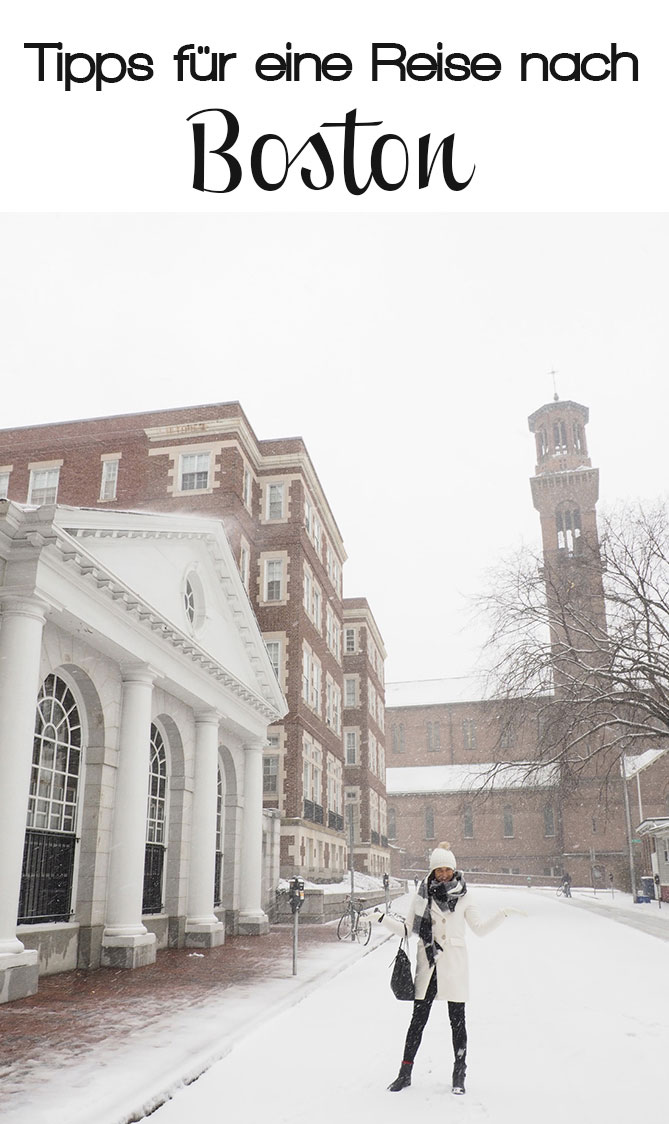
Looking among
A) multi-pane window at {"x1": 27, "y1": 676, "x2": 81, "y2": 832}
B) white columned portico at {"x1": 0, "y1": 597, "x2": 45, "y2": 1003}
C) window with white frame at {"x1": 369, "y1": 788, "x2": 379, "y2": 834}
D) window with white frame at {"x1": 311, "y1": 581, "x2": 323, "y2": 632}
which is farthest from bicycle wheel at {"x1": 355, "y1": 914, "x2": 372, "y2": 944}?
window with white frame at {"x1": 369, "y1": 788, "x2": 379, "y2": 834}

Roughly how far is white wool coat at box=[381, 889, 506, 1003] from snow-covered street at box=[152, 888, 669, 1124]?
66 cm

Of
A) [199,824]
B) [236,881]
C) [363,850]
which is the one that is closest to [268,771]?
[236,881]

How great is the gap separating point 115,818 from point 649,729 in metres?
16.9

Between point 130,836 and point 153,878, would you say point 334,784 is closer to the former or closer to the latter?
point 153,878

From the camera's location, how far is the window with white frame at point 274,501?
32144 millimetres

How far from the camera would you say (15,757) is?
1102 cm

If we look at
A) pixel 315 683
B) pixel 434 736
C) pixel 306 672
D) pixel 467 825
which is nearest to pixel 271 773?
pixel 306 672

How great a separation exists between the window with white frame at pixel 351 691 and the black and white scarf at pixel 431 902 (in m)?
40.9

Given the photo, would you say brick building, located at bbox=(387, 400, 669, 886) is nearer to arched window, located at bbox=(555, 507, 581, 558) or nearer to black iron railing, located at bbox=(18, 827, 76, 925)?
arched window, located at bbox=(555, 507, 581, 558)

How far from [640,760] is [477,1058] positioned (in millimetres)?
58710

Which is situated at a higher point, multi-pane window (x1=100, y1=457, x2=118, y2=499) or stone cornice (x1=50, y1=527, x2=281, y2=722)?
multi-pane window (x1=100, y1=457, x2=118, y2=499)

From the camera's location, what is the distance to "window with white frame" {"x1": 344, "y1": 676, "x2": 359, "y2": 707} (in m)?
47.4

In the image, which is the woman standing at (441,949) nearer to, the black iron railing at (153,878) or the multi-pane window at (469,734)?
the black iron railing at (153,878)

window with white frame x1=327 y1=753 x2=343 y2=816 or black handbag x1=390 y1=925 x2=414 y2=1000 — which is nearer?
black handbag x1=390 y1=925 x2=414 y2=1000
